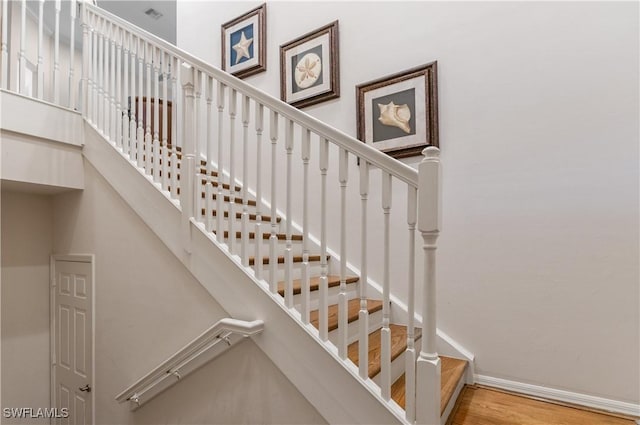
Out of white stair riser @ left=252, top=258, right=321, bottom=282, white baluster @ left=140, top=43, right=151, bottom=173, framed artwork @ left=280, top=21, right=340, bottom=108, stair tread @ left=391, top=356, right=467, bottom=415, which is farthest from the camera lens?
framed artwork @ left=280, top=21, right=340, bottom=108

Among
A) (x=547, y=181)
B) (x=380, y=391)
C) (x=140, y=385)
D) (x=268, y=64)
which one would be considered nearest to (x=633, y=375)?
(x=547, y=181)

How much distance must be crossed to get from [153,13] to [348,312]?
500 cm

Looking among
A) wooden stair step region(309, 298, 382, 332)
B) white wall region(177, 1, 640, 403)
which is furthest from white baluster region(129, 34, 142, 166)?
white wall region(177, 1, 640, 403)

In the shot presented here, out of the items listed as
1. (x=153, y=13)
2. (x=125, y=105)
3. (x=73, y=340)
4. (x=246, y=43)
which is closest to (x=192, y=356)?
(x=73, y=340)

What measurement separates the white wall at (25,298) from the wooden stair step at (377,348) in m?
2.84

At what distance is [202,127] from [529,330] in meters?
3.23

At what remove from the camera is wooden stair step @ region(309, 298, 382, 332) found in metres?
1.60

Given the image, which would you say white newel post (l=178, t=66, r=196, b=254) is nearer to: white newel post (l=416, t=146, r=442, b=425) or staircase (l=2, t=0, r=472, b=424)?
staircase (l=2, t=0, r=472, b=424)

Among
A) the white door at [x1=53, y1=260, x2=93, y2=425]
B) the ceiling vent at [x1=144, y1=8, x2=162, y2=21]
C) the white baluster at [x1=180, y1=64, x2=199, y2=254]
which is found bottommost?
the white door at [x1=53, y1=260, x2=93, y2=425]

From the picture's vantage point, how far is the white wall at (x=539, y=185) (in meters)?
1.61

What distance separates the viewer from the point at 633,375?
5.12 feet

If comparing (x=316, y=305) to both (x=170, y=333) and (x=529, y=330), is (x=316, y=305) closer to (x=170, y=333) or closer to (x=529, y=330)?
(x=170, y=333)

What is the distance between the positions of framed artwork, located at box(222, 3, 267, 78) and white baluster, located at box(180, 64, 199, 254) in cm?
128

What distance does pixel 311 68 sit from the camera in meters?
2.60
